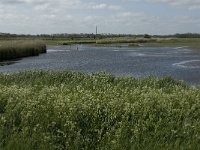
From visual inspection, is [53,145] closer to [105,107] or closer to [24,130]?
[24,130]

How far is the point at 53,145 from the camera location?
8.59 metres

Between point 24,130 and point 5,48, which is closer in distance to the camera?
point 24,130

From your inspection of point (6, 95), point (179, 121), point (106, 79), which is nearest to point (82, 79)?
point (106, 79)

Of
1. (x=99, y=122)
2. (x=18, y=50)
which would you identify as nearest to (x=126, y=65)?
(x=18, y=50)

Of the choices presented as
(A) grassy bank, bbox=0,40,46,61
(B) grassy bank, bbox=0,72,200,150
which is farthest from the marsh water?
(B) grassy bank, bbox=0,72,200,150

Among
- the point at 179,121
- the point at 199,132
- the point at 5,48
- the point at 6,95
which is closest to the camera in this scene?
the point at 199,132

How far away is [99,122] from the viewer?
9.86 metres

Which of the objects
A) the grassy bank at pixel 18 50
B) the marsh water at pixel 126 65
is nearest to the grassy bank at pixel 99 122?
the marsh water at pixel 126 65

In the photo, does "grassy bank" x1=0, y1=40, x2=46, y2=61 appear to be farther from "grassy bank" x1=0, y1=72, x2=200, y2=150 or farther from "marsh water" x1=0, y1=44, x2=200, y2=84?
"grassy bank" x1=0, y1=72, x2=200, y2=150

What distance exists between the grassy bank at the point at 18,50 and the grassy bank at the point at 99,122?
48687 millimetres

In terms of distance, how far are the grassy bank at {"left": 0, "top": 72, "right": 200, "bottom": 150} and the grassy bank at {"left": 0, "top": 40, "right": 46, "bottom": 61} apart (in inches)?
1917

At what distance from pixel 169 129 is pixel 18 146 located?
2.99 meters

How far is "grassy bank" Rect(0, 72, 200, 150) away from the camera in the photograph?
8.63 m

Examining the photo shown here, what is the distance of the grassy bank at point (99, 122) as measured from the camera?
8.63 metres
